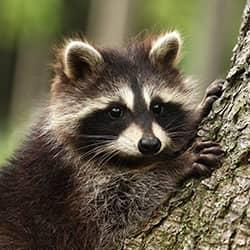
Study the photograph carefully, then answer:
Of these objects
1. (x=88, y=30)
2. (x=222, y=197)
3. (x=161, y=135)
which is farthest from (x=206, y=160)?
(x=88, y=30)

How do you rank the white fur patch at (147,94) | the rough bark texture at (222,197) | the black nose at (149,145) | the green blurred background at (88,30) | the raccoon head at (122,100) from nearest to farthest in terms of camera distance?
the rough bark texture at (222,197)
the black nose at (149,145)
the raccoon head at (122,100)
the white fur patch at (147,94)
the green blurred background at (88,30)

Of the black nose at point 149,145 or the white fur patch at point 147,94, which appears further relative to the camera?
the white fur patch at point 147,94

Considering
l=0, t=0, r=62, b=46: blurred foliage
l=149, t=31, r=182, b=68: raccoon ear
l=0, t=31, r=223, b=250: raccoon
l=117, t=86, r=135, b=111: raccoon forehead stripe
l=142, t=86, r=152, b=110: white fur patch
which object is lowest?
l=0, t=0, r=62, b=46: blurred foliage

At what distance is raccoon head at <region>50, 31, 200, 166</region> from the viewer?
5.84m

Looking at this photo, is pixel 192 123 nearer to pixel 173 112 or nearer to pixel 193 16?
pixel 173 112

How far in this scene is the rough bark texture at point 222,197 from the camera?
A: 15.7ft

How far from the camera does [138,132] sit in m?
5.71

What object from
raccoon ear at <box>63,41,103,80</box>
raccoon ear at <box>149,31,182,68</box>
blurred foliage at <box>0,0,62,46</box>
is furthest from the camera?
blurred foliage at <box>0,0,62,46</box>

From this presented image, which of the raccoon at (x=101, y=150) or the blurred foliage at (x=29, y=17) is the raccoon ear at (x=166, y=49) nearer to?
the raccoon at (x=101, y=150)

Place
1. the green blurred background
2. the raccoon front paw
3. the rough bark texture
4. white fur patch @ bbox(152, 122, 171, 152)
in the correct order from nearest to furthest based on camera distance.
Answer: the rough bark texture
the raccoon front paw
white fur patch @ bbox(152, 122, 171, 152)
the green blurred background

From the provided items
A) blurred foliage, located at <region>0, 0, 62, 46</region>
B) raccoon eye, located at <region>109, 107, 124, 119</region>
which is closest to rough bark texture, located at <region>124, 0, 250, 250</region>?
raccoon eye, located at <region>109, 107, 124, 119</region>

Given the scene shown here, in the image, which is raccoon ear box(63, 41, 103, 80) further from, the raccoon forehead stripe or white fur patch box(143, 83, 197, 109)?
white fur patch box(143, 83, 197, 109)

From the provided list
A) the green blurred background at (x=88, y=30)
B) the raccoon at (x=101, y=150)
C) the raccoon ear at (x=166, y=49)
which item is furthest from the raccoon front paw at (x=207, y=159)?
the green blurred background at (x=88, y=30)

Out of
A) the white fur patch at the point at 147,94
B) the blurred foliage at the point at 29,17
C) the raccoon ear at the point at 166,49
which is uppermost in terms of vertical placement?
the raccoon ear at the point at 166,49
